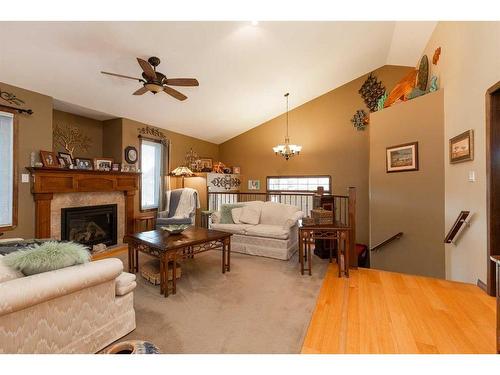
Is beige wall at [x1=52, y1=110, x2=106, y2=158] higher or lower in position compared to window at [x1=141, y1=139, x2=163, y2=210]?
higher

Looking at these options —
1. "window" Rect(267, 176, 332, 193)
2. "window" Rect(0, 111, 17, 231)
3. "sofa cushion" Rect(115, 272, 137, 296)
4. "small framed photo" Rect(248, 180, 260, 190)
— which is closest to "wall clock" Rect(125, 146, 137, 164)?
"window" Rect(0, 111, 17, 231)

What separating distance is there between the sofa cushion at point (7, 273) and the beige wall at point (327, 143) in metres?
5.68

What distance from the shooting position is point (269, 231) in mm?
3982

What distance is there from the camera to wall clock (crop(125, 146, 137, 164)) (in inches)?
200

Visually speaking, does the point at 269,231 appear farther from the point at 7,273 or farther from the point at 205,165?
the point at 205,165

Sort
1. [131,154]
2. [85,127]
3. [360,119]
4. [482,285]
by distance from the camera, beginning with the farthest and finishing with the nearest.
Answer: [360,119] → [131,154] → [85,127] → [482,285]

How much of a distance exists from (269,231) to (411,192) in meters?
2.43

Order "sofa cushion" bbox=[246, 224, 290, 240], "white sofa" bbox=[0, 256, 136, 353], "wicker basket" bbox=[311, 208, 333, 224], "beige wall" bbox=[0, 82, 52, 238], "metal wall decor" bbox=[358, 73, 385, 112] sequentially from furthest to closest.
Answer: "metal wall decor" bbox=[358, 73, 385, 112], "sofa cushion" bbox=[246, 224, 290, 240], "beige wall" bbox=[0, 82, 52, 238], "wicker basket" bbox=[311, 208, 333, 224], "white sofa" bbox=[0, 256, 136, 353]

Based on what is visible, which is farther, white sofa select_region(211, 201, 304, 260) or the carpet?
white sofa select_region(211, 201, 304, 260)

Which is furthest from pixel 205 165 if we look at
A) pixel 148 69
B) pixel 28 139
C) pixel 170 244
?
pixel 170 244

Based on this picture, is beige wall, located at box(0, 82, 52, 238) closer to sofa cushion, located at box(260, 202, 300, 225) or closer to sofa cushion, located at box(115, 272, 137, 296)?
sofa cushion, located at box(115, 272, 137, 296)

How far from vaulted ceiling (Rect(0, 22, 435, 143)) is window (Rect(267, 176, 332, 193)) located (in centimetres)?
207

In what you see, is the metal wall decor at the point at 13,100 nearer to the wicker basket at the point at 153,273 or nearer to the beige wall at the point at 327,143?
the wicker basket at the point at 153,273

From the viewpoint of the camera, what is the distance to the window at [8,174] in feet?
11.0
